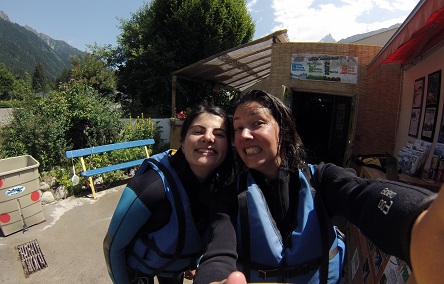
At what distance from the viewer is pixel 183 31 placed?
37.2 feet

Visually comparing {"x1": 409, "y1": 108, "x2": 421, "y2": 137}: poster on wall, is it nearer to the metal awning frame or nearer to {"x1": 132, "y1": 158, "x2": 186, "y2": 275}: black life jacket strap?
the metal awning frame

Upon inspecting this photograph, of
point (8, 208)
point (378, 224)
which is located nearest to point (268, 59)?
point (8, 208)

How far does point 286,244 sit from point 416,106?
15.4ft

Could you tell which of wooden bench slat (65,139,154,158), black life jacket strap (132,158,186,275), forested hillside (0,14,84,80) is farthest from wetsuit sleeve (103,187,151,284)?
forested hillside (0,14,84,80)

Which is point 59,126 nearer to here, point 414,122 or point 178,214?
point 178,214

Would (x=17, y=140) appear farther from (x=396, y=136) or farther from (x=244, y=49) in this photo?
(x=396, y=136)

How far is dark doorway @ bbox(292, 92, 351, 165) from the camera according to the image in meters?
8.74

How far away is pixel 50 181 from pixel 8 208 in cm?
149

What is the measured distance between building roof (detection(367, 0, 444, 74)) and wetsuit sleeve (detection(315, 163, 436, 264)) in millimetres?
1293

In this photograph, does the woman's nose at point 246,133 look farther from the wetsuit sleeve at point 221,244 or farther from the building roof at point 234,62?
the building roof at point 234,62

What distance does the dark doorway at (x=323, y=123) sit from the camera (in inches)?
344

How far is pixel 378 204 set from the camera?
0.86 meters

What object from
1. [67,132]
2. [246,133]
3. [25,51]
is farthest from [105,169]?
[25,51]

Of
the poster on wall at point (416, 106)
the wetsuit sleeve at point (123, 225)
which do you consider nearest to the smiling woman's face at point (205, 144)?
the wetsuit sleeve at point (123, 225)
